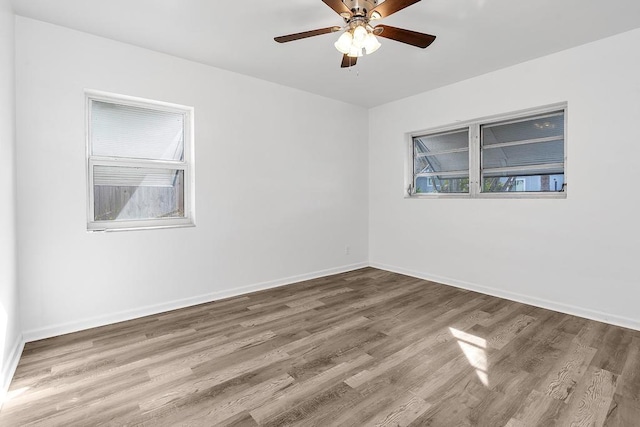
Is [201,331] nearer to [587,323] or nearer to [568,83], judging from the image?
[587,323]

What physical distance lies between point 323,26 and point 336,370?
9.16 feet

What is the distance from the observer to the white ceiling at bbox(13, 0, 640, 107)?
244 cm

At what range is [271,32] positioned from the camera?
283 centimetres

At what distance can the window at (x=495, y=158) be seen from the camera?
11.3ft

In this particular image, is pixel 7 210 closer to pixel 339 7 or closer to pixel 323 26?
pixel 339 7

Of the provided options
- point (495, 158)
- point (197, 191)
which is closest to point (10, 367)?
point (197, 191)

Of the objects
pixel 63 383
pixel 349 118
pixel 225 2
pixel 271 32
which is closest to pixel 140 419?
pixel 63 383

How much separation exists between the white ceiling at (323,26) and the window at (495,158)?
720mm

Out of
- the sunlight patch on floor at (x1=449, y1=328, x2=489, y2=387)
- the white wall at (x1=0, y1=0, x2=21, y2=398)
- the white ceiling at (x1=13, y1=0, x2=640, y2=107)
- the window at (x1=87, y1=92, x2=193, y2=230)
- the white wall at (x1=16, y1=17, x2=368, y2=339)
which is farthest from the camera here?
the window at (x1=87, y1=92, x2=193, y2=230)

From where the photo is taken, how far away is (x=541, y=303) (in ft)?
11.1

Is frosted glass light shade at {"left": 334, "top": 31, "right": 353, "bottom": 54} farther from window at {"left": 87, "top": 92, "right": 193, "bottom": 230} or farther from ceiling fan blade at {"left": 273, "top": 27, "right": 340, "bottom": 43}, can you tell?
window at {"left": 87, "top": 92, "right": 193, "bottom": 230}

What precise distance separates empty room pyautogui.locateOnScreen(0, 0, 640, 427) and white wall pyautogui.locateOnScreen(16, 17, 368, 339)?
21mm

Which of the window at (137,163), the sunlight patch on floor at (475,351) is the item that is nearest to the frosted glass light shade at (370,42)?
the window at (137,163)

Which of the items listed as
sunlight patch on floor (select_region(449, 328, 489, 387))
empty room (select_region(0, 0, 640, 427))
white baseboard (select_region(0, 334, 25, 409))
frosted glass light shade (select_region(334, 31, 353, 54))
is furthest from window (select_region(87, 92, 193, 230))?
sunlight patch on floor (select_region(449, 328, 489, 387))
